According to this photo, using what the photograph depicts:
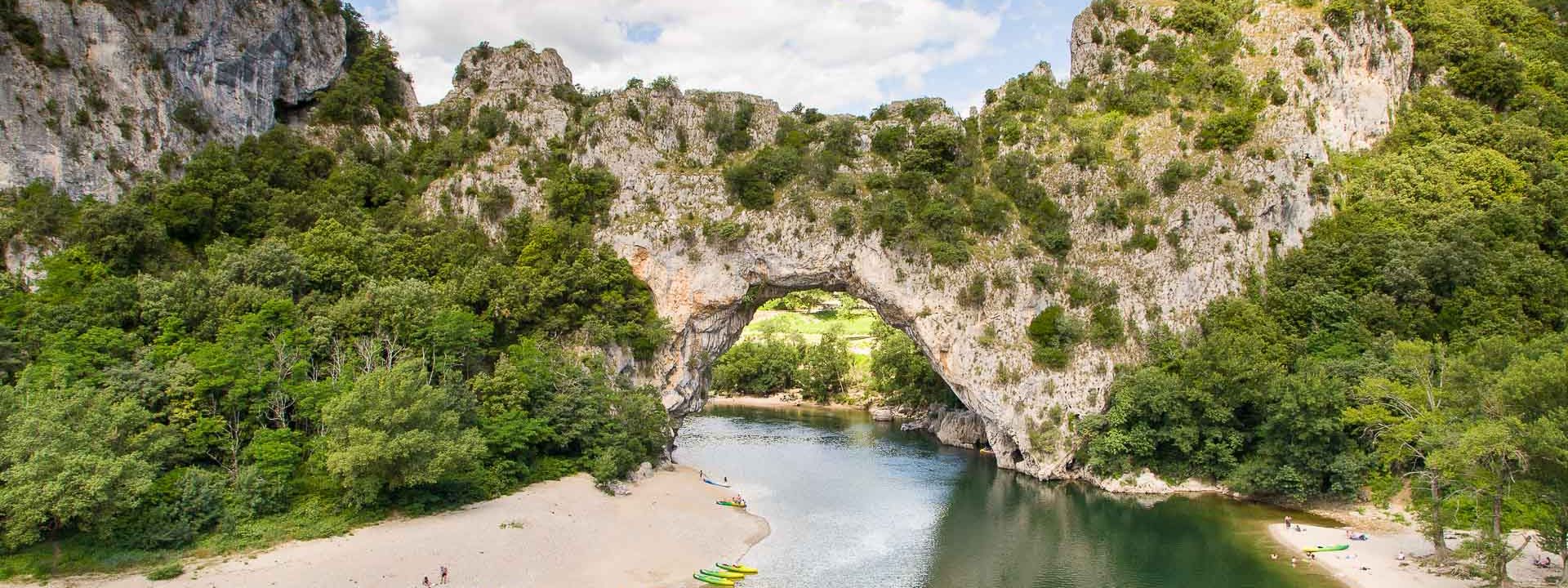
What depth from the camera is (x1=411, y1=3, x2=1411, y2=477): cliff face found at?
46688 mm

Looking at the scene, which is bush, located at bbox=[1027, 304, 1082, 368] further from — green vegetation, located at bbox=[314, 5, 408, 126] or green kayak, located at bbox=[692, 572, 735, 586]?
green vegetation, located at bbox=[314, 5, 408, 126]

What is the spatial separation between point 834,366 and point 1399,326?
159 feet

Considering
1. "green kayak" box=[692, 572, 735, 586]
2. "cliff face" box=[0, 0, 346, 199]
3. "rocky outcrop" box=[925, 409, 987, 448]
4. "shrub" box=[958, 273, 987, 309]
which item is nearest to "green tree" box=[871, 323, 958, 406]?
"rocky outcrop" box=[925, 409, 987, 448]

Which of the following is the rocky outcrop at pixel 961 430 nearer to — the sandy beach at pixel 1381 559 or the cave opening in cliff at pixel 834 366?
the cave opening in cliff at pixel 834 366

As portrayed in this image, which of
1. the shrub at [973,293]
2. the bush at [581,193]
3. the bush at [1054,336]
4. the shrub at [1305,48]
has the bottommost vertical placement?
the bush at [1054,336]

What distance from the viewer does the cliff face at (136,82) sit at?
134ft

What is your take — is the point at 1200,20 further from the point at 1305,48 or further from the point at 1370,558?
the point at 1370,558

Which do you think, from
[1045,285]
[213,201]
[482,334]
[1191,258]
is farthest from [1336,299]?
[213,201]

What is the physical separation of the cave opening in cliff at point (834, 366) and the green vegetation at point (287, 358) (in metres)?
25.4

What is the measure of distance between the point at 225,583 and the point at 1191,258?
4885 centimetres

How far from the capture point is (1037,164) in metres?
51.4

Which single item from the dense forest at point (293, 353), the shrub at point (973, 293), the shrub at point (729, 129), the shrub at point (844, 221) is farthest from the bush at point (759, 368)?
the shrub at point (973, 293)

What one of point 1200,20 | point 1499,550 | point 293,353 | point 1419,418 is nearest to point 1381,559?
point 1419,418

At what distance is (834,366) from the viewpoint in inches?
3204
